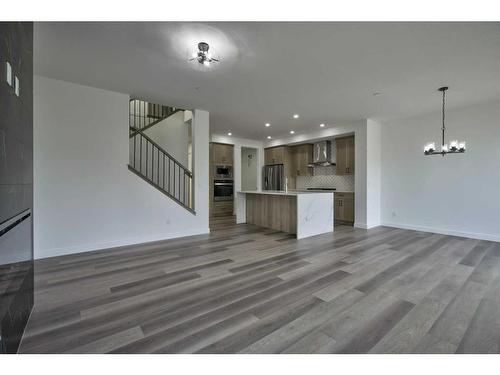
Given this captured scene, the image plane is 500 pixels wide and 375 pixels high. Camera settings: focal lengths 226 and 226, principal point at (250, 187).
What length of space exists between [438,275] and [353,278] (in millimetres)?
1103

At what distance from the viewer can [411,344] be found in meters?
1.60

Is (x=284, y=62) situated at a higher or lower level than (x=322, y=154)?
higher

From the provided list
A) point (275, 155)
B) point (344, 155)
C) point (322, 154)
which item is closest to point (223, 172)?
point (275, 155)

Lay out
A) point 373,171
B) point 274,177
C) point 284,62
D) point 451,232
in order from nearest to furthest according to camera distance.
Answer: point 284,62 < point 451,232 < point 373,171 < point 274,177

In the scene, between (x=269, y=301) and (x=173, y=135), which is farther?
(x=173, y=135)

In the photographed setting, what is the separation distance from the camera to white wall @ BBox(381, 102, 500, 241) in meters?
4.45

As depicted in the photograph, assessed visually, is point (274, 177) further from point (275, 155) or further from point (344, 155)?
point (344, 155)

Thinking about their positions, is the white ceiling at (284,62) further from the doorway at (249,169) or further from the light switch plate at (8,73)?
the doorway at (249,169)

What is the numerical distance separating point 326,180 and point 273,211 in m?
2.99

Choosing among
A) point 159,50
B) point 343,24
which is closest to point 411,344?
point 343,24

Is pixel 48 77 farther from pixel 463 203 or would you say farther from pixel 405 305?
pixel 463 203

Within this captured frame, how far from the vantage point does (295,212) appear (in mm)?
4969

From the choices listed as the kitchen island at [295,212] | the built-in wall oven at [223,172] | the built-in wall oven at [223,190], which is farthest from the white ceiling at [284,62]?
the built-in wall oven at [223,190]

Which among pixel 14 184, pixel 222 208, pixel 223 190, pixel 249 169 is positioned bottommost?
pixel 222 208
